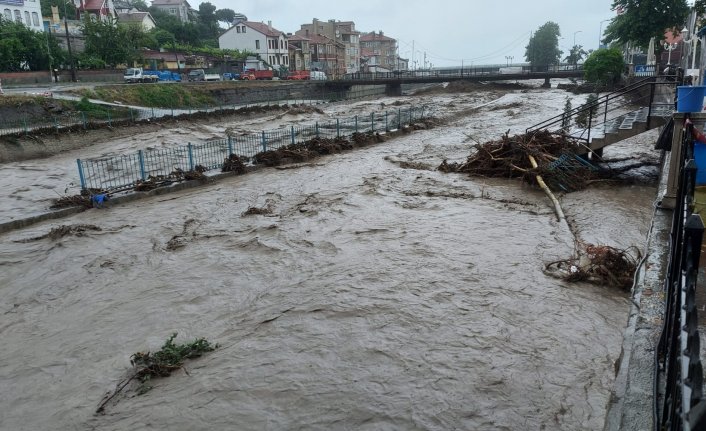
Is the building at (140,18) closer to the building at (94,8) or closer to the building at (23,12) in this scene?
the building at (94,8)

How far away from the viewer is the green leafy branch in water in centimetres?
716

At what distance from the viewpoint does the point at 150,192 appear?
59.7 feet

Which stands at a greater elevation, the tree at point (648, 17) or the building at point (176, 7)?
the building at point (176, 7)

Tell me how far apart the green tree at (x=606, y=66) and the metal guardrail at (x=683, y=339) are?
2112 inches

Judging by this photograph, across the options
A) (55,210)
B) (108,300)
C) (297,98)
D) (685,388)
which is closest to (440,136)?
(55,210)

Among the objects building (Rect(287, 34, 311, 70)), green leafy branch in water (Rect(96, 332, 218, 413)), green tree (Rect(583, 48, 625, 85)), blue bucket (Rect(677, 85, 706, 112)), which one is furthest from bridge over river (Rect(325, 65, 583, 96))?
green leafy branch in water (Rect(96, 332, 218, 413))

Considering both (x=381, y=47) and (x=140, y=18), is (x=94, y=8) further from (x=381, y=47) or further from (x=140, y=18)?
(x=381, y=47)

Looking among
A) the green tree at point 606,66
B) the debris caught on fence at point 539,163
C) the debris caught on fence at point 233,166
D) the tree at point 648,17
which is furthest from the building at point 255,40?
the debris caught on fence at point 539,163

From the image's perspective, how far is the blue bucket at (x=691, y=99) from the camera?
435 inches

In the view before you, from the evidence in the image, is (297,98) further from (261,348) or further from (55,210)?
(261,348)

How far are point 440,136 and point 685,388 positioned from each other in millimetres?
29760

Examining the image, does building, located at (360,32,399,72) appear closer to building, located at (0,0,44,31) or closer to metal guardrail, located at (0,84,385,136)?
building, located at (0,0,44,31)

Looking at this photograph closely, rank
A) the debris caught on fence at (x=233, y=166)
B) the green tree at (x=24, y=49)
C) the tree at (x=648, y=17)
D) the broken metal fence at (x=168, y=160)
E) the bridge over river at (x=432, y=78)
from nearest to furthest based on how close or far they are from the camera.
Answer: the broken metal fence at (x=168, y=160), the debris caught on fence at (x=233, y=166), the tree at (x=648, y=17), the green tree at (x=24, y=49), the bridge over river at (x=432, y=78)

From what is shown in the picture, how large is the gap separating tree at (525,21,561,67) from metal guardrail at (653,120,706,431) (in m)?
133
